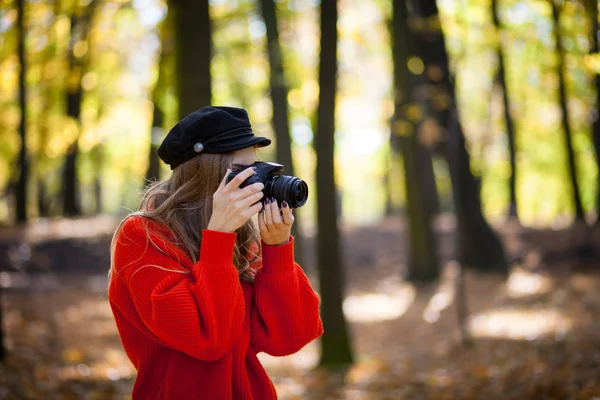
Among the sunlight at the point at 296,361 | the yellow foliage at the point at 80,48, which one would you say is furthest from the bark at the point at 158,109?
the sunlight at the point at 296,361

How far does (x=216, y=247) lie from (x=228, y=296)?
160mm

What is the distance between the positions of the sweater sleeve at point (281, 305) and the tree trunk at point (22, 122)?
7.84m

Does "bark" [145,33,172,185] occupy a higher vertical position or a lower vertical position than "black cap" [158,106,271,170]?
higher

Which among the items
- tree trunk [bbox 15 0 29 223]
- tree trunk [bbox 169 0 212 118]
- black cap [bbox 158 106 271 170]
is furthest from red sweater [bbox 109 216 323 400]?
tree trunk [bbox 15 0 29 223]

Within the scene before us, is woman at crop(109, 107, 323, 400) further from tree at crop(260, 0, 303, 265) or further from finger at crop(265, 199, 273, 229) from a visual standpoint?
tree at crop(260, 0, 303, 265)

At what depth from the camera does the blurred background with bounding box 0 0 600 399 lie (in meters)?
6.54

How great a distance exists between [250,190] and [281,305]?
45cm

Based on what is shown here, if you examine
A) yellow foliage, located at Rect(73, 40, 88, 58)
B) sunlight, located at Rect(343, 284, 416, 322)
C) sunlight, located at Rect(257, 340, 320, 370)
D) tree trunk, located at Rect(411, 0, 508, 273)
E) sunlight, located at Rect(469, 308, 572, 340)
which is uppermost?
yellow foliage, located at Rect(73, 40, 88, 58)

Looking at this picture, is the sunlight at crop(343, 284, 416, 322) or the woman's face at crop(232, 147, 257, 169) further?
the sunlight at crop(343, 284, 416, 322)

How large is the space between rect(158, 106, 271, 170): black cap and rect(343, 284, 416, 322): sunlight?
8.87 metres

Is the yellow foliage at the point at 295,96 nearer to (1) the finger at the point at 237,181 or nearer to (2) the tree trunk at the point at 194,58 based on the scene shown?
(2) the tree trunk at the point at 194,58

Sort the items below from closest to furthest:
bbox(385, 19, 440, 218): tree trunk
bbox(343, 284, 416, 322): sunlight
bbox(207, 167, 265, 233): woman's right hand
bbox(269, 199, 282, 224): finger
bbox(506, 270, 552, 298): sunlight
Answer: bbox(207, 167, 265, 233): woman's right hand, bbox(269, 199, 282, 224): finger, bbox(506, 270, 552, 298): sunlight, bbox(343, 284, 416, 322): sunlight, bbox(385, 19, 440, 218): tree trunk

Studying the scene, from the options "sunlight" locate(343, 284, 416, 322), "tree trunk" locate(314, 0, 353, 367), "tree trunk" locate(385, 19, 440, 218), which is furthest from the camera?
"tree trunk" locate(385, 19, 440, 218)

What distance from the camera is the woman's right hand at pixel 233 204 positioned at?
2012 mm
